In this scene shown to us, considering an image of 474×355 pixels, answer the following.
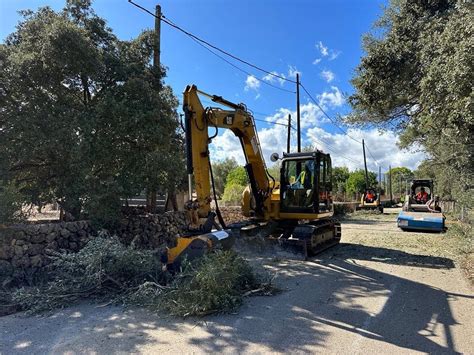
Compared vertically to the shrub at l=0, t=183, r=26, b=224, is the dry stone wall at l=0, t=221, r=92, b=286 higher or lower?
lower

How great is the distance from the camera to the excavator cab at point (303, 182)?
9.79 m

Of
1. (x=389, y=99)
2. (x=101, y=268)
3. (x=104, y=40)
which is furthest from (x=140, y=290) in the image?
(x=389, y=99)

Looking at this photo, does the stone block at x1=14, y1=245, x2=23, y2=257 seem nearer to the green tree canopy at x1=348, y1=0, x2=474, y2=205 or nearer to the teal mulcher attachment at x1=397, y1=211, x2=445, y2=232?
the green tree canopy at x1=348, y1=0, x2=474, y2=205

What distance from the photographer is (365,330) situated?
4473 mm

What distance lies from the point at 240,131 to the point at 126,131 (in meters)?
2.75

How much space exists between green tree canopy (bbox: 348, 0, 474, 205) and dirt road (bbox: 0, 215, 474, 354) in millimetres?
2998

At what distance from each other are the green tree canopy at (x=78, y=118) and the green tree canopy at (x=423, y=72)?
547 centimetres

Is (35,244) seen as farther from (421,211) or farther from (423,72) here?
(421,211)

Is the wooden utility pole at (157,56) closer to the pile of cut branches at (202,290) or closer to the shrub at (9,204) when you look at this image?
the shrub at (9,204)

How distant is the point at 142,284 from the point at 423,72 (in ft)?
23.3

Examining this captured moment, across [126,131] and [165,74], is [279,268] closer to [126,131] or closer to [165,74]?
[126,131]

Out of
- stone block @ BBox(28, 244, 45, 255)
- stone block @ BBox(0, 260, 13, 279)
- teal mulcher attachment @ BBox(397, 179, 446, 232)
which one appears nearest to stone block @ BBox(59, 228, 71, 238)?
stone block @ BBox(28, 244, 45, 255)

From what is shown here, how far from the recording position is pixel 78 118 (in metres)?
8.21

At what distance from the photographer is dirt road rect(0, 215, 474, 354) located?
13.2 feet
